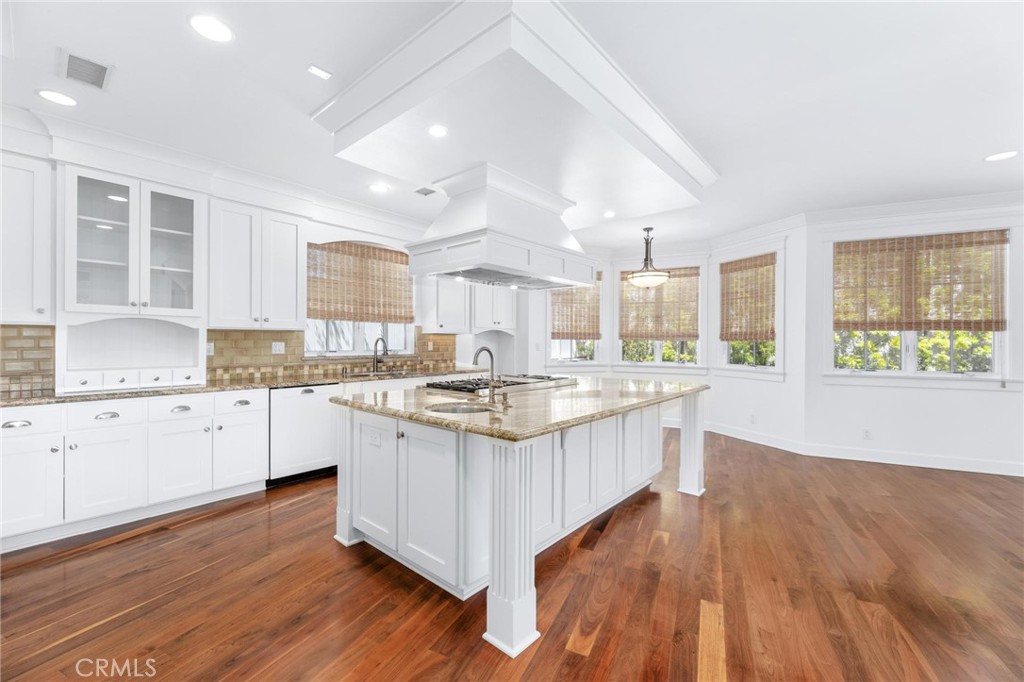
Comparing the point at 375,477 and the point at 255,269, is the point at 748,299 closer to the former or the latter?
the point at 375,477

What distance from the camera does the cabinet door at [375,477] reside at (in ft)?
7.63

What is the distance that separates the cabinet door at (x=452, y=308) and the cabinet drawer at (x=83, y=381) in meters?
2.92

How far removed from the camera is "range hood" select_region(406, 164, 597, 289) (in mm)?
2740

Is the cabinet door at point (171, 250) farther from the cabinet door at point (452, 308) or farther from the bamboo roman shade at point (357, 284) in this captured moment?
the cabinet door at point (452, 308)

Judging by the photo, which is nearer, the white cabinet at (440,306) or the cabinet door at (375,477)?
the cabinet door at (375,477)

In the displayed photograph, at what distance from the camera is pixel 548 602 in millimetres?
2068

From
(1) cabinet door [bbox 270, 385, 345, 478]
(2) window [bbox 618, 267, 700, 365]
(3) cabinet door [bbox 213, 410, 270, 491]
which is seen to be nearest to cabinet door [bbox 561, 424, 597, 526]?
(1) cabinet door [bbox 270, 385, 345, 478]

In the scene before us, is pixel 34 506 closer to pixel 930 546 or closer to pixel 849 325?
pixel 930 546

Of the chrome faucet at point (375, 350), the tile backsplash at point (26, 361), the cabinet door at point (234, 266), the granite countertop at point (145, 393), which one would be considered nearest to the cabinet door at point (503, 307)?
the chrome faucet at point (375, 350)

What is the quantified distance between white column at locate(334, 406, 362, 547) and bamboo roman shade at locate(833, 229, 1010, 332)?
5.03 metres

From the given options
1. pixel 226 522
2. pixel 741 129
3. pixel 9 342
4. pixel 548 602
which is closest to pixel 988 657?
pixel 548 602

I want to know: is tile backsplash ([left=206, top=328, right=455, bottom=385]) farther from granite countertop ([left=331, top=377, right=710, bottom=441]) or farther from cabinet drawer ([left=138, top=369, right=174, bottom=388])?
A: granite countertop ([left=331, top=377, right=710, bottom=441])

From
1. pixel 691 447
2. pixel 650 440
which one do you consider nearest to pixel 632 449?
pixel 650 440

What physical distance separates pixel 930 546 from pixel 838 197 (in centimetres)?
314
